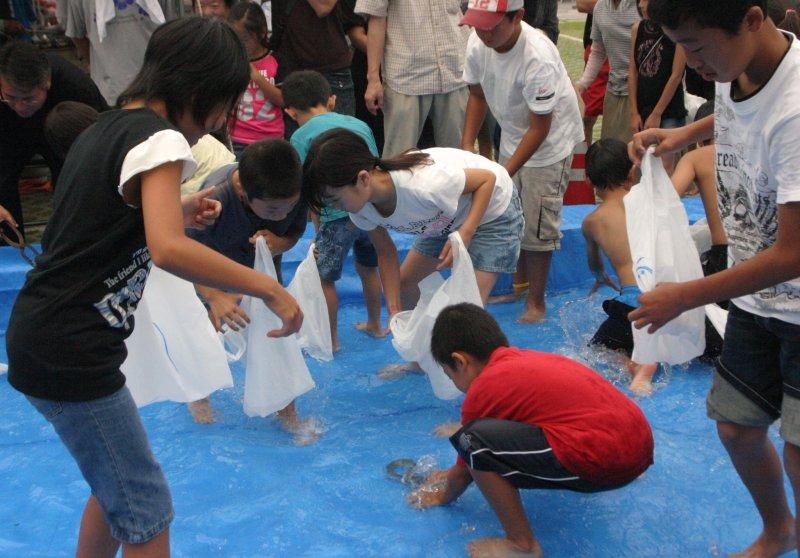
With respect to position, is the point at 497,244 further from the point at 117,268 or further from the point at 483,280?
the point at 117,268

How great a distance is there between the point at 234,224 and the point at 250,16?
1911 millimetres

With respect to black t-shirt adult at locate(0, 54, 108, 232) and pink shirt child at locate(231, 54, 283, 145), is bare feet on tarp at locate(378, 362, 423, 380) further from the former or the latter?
black t-shirt adult at locate(0, 54, 108, 232)

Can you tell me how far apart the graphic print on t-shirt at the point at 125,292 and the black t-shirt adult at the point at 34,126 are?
2.89 m

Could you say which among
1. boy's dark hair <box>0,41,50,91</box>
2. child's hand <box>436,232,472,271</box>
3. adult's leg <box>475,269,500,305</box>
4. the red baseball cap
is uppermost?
the red baseball cap

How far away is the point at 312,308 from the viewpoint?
11.0ft

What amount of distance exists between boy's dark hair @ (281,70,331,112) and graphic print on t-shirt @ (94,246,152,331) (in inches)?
81.8

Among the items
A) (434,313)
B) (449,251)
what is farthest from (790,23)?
(434,313)

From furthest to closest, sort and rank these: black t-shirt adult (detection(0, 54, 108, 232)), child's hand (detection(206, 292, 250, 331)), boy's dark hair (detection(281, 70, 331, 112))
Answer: black t-shirt adult (detection(0, 54, 108, 232))
boy's dark hair (detection(281, 70, 331, 112))
child's hand (detection(206, 292, 250, 331))

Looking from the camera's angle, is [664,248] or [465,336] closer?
[465,336]

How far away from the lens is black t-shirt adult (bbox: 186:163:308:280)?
10.2ft

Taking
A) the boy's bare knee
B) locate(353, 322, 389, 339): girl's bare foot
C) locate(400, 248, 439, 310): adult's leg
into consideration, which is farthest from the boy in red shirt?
locate(353, 322, 389, 339): girl's bare foot

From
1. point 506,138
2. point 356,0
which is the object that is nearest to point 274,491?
point 506,138

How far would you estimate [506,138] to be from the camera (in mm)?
4109

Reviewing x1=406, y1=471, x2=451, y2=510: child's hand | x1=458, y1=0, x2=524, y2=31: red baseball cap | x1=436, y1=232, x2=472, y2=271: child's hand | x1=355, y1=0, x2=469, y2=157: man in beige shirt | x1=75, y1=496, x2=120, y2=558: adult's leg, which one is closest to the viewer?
x1=75, y1=496, x2=120, y2=558: adult's leg
